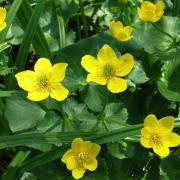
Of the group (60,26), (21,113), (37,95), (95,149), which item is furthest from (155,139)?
(60,26)

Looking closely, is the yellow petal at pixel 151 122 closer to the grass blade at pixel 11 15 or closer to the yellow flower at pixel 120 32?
the yellow flower at pixel 120 32

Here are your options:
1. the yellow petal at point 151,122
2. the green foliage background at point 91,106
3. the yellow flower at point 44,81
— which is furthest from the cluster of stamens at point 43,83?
the yellow petal at point 151,122

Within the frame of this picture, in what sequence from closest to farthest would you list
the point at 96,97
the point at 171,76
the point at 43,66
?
the point at 43,66, the point at 96,97, the point at 171,76

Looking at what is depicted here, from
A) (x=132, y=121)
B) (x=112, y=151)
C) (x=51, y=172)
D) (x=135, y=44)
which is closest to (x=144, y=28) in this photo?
(x=135, y=44)

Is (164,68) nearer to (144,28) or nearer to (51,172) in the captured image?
(144,28)

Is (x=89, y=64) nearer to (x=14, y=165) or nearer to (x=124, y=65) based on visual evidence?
(x=124, y=65)

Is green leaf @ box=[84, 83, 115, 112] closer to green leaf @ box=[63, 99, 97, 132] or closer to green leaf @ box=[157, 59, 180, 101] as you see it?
green leaf @ box=[63, 99, 97, 132]

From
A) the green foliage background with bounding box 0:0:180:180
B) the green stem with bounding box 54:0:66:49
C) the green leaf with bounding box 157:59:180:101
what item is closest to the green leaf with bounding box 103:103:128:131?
the green foliage background with bounding box 0:0:180:180
